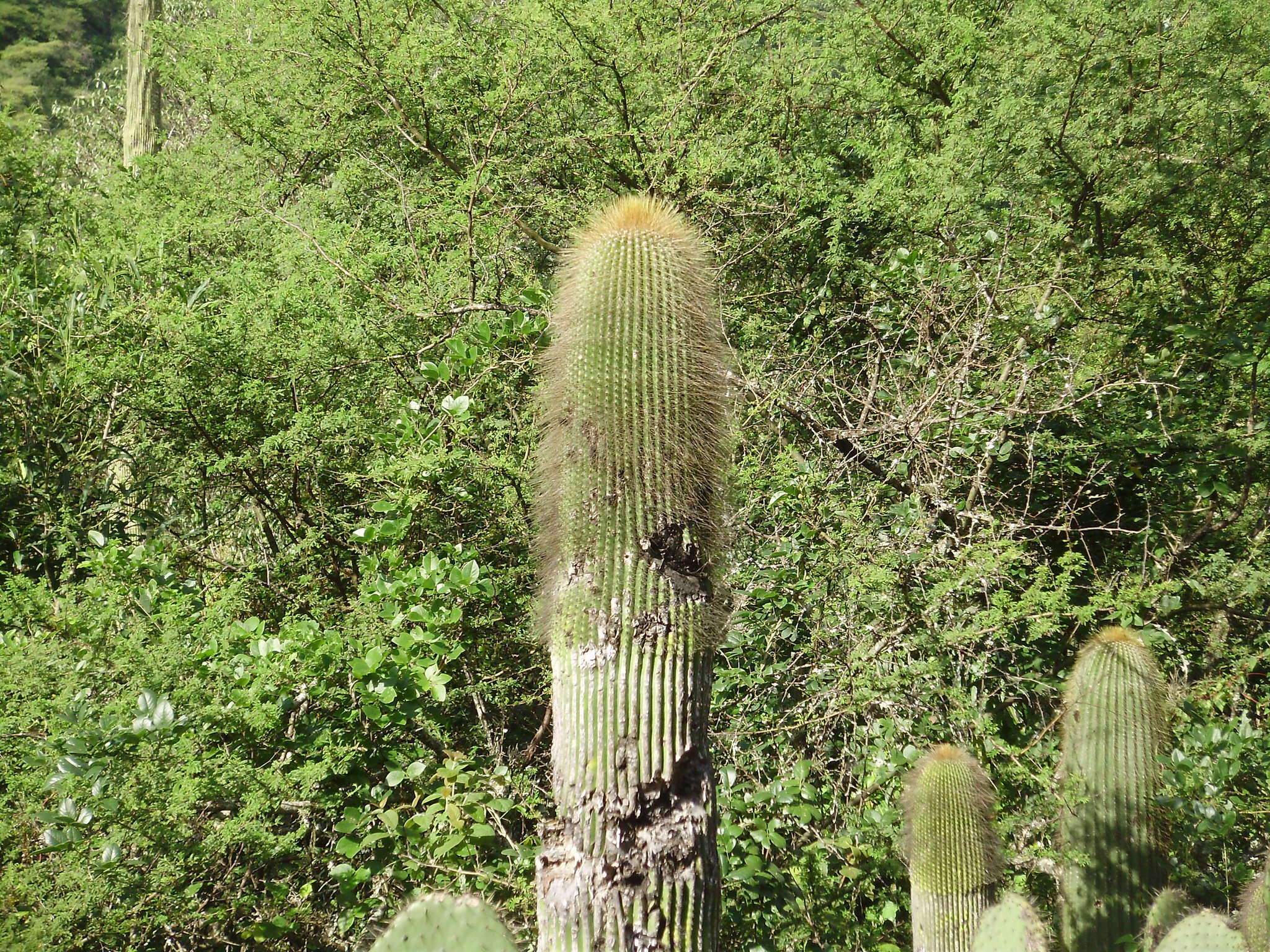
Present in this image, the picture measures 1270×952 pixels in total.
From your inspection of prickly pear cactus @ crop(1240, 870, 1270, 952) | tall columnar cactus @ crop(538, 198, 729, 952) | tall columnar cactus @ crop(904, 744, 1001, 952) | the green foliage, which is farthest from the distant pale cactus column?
the green foliage

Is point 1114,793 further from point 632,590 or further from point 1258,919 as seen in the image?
point 632,590

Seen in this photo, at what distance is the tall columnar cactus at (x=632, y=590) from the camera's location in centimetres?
248

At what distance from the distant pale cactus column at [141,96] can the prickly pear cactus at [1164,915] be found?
9.68 m

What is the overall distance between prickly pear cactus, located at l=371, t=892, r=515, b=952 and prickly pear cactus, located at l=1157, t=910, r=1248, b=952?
222 centimetres

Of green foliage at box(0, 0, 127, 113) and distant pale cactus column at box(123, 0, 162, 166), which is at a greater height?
green foliage at box(0, 0, 127, 113)

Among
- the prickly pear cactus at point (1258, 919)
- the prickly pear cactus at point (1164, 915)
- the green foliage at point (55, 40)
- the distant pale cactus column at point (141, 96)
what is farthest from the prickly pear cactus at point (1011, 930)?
the green foliage at point (55, 40)

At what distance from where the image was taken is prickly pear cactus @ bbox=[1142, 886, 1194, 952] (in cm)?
391

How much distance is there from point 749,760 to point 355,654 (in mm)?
1971

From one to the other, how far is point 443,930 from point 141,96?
9.18 metres

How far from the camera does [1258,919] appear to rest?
3727 millimetres

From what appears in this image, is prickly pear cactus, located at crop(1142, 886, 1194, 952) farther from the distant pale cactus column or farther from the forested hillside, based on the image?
the distant pale cactus column

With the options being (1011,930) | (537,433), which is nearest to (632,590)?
(537,433)

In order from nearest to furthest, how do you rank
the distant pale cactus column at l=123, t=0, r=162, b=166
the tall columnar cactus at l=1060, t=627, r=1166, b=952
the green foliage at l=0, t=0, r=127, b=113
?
the tall columnar cactus at l=1060, t=627, r=1166, b=952 < the distant pale cactus column at l=123, t=0, r=162, b=166 < the green foliage at l=0, t=0, r=127, b=113

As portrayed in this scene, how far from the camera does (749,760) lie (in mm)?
4680
